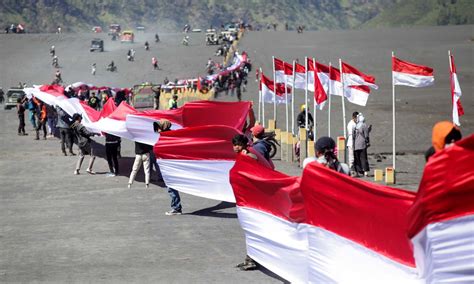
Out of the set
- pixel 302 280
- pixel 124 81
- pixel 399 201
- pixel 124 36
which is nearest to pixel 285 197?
pixel 302 280

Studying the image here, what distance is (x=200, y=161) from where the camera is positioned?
1672 cm

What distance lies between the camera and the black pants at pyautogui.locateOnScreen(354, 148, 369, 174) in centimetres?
2170

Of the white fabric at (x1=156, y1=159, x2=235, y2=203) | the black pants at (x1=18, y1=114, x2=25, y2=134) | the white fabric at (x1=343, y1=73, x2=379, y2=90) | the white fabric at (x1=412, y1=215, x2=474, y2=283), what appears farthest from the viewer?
the black pants at (x1=18, y1=114, x2=25, y2=134)

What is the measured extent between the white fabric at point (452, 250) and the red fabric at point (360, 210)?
609 mm

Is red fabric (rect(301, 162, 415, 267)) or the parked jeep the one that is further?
the parked jeep

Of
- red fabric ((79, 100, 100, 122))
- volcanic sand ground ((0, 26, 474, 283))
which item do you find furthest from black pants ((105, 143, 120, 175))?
red fabric ((79, 100, 100, 122))

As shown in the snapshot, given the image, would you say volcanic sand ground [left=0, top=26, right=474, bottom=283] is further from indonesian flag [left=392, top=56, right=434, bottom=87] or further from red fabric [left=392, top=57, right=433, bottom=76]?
red fabric [left=392, top=57, right=433, bottom=76]

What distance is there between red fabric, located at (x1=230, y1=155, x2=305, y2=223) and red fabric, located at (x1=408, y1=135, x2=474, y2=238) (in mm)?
2867

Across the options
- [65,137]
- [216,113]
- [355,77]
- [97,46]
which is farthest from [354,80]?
[97,46]

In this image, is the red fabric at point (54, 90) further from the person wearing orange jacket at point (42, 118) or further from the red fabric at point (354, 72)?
the red fabric at point (354, 72)

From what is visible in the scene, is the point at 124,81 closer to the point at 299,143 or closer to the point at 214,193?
the point at 299,143

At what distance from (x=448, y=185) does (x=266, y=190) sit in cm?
402

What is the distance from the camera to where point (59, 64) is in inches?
3000

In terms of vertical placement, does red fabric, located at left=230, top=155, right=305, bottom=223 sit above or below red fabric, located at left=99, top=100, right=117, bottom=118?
above
